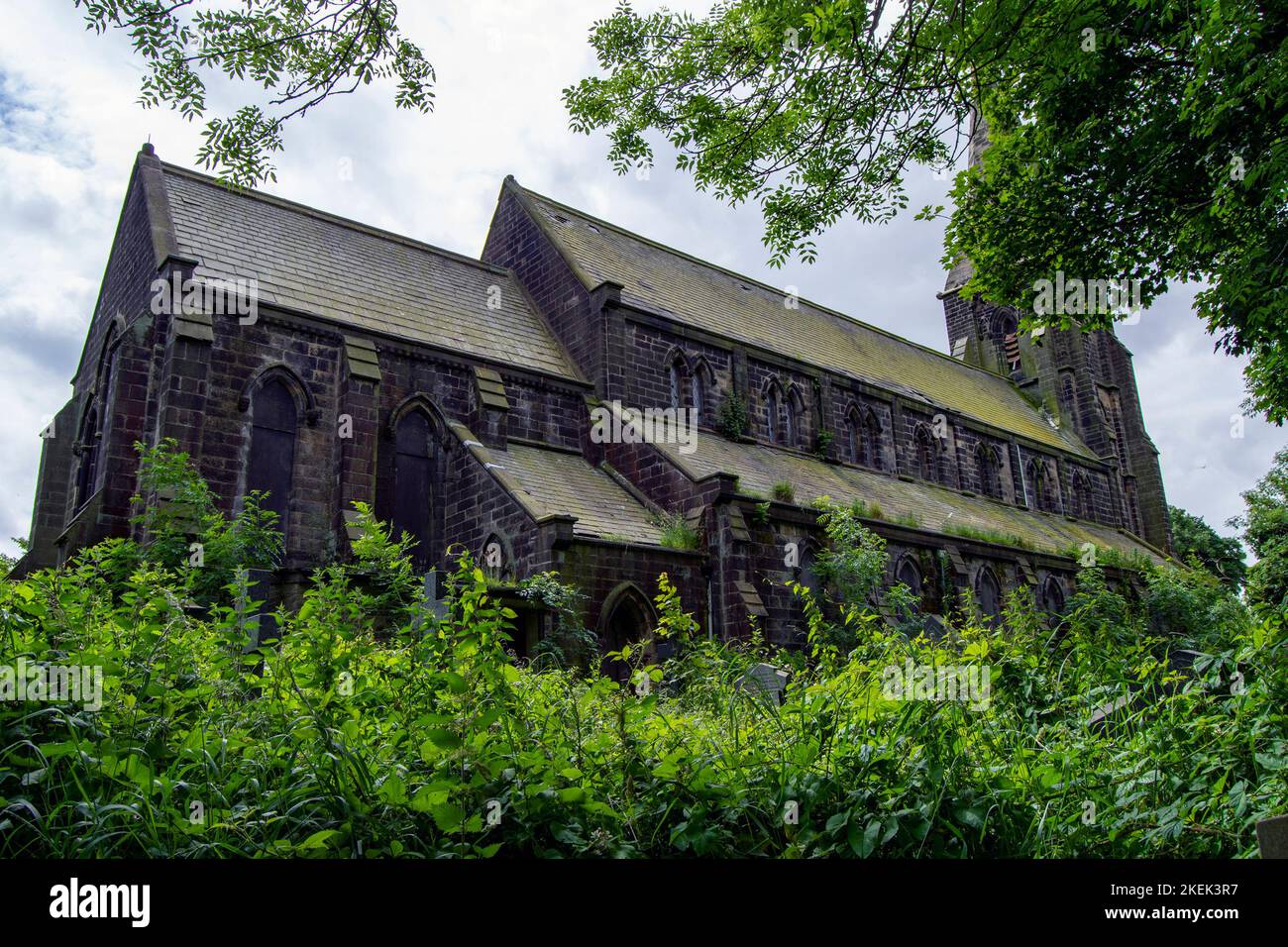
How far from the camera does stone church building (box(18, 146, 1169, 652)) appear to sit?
1736 cm

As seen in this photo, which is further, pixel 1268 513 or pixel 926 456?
pixel 1268 513

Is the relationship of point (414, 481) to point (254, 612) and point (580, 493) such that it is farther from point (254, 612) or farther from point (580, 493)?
point (254, 612)

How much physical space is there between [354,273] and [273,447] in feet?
18.7

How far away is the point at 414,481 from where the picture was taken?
65.5ft

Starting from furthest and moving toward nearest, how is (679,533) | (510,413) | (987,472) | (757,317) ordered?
(987,472)
(757,317)
(510,413)
(679,533)

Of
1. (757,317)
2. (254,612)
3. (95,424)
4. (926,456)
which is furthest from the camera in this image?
(926,456)

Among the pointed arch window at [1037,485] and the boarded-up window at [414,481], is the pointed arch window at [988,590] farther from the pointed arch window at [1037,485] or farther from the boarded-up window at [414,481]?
the boarded-up window at [414,481]

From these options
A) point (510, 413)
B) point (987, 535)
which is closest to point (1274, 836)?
point (510, 413)

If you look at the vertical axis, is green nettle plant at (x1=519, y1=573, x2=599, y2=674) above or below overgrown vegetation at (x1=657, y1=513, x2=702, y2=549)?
below

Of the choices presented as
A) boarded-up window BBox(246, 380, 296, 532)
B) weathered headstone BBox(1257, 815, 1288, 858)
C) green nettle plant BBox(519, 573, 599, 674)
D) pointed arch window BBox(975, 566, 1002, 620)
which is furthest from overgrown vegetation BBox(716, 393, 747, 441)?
weathered headstone BBox(1257, 815, 1288, 858)

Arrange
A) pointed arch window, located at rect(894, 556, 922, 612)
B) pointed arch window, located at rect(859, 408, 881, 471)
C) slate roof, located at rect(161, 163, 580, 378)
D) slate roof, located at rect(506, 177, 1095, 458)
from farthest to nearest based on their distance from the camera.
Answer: pointed arch window, located at rect(859, 408, 881, 471), slate roof, located at rect(506, 177, 1095, 458), pointed arch window, located at rect(894, 556, 922, 612), slate roof, located at rect(161, 163, 580, 378)

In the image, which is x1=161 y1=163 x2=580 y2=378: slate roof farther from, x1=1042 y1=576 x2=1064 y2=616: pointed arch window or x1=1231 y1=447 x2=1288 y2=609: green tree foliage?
x1=1231 y1=447 x2=1288 y2=609: green tree foliage

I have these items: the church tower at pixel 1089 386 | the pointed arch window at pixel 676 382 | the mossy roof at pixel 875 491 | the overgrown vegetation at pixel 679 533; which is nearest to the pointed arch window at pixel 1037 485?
the mossy roof at pixel 875 491

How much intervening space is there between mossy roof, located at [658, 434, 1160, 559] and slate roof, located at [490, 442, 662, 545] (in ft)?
4.93
